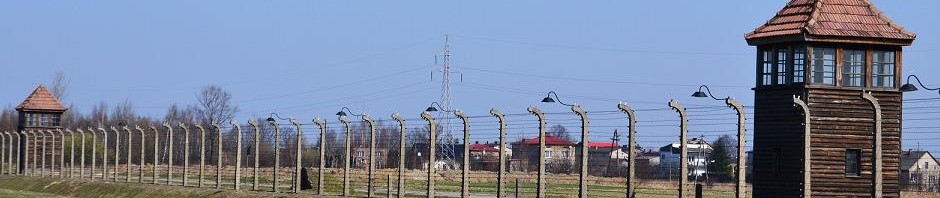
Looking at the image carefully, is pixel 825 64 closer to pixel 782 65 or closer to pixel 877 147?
pixel 782 65

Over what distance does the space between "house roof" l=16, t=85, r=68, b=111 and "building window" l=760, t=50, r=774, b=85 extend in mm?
61517

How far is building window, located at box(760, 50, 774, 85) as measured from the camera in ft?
109

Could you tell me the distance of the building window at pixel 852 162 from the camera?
3231 centimetres

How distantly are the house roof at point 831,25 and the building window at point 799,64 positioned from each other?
258 millimetres

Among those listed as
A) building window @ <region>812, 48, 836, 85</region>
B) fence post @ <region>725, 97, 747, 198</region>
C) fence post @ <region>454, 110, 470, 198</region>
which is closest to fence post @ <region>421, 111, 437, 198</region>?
fence post @ <region>454, 110, 470, 198</region>

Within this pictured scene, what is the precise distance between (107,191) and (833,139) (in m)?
25.5

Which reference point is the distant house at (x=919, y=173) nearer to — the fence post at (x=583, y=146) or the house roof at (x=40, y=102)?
the fence post at (x=583, y=146)

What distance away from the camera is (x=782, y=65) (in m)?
32.8

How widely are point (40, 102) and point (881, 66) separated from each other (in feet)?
210

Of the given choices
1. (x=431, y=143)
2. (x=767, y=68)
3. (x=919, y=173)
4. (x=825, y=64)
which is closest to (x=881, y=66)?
(x=825, y=64)

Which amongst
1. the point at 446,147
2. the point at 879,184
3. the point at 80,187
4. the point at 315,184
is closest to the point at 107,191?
the point at 80,187

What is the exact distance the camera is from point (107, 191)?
1992 inches

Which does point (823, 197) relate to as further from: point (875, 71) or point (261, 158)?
point (261, 158)

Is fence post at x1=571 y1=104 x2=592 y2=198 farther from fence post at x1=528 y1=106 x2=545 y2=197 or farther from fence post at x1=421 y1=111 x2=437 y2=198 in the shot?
fence post at x1=421 y1=111 x2=437 y2=198
